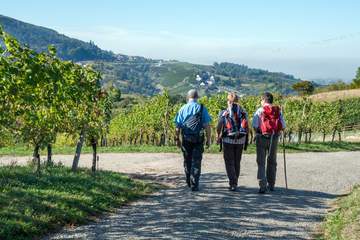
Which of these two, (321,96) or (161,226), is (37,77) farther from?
(321,96)

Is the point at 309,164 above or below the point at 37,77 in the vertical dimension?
below

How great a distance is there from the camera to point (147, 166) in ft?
61.0

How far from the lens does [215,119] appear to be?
118ft

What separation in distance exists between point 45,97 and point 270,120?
16.6 ft

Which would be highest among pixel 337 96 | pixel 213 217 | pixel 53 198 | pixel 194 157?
pixel 337 96

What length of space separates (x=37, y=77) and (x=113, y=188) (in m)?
4.74

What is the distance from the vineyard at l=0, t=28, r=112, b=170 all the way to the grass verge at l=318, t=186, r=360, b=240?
5095 millimetres

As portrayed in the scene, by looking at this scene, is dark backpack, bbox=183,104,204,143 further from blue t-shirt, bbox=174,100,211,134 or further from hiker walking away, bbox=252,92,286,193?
hiker walking away, bbox=252,92,286,193

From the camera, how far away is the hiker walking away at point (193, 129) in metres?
11.6

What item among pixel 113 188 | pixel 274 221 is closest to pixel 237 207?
pixel 274 221

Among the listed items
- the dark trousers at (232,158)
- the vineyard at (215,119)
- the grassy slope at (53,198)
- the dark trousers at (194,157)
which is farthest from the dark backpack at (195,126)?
the vineyard at (215,119)

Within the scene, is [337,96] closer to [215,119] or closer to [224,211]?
[215,119]

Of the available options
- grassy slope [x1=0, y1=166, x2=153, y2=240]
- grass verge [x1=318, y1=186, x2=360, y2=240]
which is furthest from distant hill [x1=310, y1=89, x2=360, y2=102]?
grass verge [x1=318, y1=186, x2=360, y2=240]

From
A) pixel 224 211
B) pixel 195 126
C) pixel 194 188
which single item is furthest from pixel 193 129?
pixel 224 211
